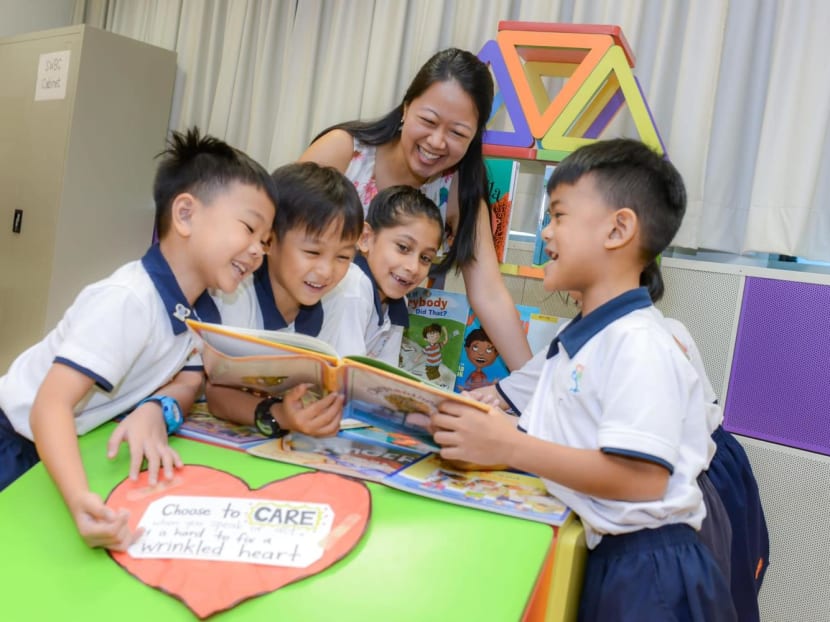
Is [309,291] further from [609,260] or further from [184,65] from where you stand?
[184,65]

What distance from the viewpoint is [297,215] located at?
123cm

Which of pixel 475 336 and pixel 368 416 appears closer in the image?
pixel 368 416

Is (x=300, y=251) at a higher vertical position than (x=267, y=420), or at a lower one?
higher

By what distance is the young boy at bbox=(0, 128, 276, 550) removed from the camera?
0.86 meters

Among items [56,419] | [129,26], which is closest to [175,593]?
[56,419]

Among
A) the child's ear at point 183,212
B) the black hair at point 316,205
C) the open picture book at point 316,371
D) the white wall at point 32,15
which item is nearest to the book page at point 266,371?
the open picture book at point 316,371

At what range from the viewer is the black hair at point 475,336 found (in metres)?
1.71

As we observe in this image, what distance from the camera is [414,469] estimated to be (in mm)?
915

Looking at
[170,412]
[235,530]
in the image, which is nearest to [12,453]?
[170,412]

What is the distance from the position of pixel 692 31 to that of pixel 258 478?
72.1 inches

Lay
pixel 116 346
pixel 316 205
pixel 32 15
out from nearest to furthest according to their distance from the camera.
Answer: pixel 116 346 → pixel 316 205 → pixel 32 15

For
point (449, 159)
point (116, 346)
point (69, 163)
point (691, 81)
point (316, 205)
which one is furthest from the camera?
point (69, 163)

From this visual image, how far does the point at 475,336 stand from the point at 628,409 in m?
0.91

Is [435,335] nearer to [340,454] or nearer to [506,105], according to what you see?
[506,105]
